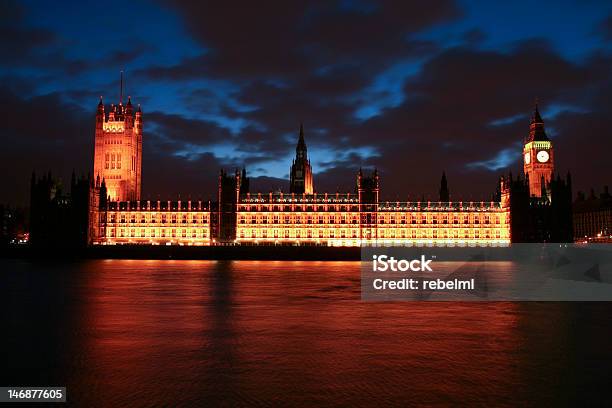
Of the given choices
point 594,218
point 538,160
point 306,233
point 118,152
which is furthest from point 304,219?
point 594,218

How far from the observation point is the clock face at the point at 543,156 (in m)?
127

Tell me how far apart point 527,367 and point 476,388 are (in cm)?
266

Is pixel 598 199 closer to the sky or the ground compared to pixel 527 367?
closer to the sky

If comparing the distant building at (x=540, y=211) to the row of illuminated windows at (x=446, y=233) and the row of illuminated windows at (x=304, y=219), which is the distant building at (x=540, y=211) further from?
Answer: the row of illuminated windows at (x=304, y=219)

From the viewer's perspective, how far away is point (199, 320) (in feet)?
75.7

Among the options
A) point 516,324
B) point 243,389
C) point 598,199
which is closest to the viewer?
point 243,389

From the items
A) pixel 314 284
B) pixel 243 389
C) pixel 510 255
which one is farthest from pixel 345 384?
pixel 510 255

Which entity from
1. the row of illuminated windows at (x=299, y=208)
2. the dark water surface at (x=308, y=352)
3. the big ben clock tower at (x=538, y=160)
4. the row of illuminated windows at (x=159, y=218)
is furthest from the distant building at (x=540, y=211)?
the dark water surface at (x=308, y=352)

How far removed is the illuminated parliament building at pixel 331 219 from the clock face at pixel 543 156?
67.3 ft

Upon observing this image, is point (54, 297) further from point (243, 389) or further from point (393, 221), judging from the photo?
point (393, 221)

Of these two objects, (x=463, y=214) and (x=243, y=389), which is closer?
(x=243, y=389)

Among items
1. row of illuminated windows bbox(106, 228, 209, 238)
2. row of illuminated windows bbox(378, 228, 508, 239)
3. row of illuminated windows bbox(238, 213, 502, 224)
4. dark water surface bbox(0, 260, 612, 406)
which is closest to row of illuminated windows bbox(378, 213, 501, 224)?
row of illuminated windows bbox(238, 213, 502, 224)

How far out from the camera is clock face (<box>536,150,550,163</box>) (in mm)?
126875

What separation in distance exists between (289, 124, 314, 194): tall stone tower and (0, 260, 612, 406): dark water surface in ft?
328
